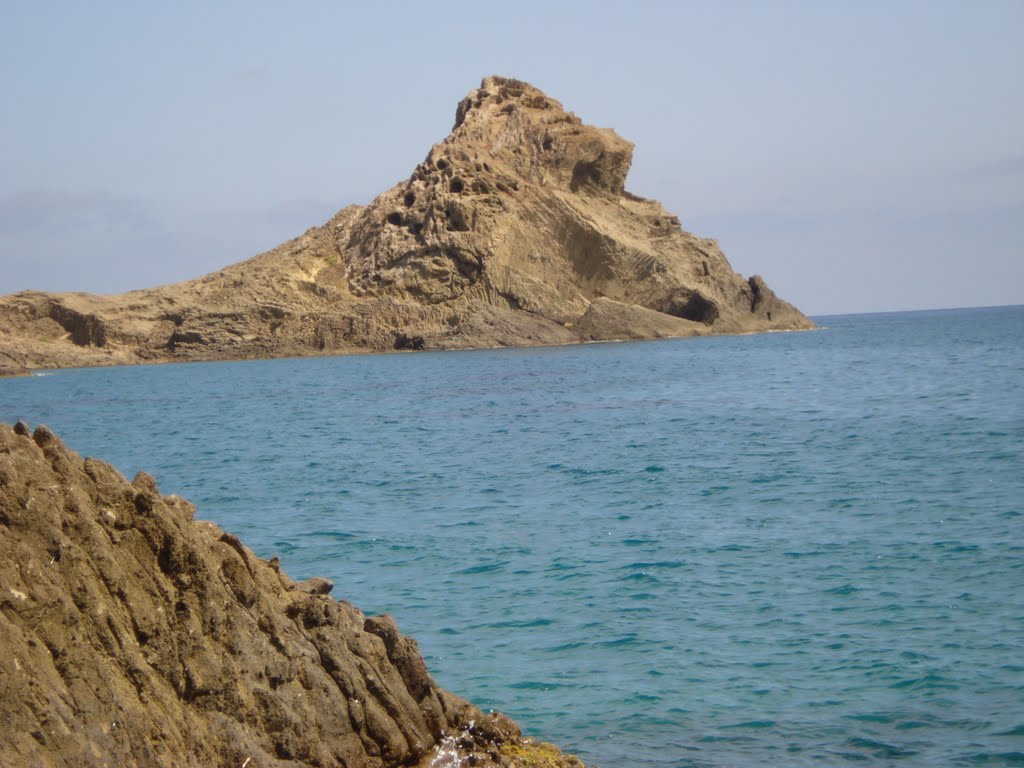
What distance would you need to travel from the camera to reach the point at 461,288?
76.4 metres

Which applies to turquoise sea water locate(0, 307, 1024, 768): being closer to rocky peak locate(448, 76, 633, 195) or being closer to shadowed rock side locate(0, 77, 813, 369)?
shadowed rock side locate(0, 77, 813, 369)

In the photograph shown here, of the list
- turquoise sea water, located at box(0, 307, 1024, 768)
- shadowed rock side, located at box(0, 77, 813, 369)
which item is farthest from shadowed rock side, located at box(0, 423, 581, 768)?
shadowed rock side, located at box(0, 77, 813, 369)

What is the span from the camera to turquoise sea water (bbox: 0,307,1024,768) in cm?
871

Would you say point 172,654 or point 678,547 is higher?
point 172,654

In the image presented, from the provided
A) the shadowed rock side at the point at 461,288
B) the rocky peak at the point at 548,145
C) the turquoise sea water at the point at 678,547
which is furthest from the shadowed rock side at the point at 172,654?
the rocky peak at the point at 548,145

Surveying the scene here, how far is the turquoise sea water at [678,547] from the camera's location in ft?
28.6

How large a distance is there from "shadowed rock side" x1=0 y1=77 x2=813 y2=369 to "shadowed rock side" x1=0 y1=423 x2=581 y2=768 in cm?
6626

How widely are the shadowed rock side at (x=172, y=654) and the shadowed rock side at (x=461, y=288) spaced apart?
6626 cm

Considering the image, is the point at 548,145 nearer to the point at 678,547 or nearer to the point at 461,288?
Result: the point at 461,288

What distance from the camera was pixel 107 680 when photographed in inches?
232

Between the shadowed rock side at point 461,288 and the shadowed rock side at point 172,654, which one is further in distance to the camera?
the shadowed rock side at point 461,288

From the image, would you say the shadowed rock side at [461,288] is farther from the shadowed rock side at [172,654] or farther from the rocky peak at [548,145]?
the shadowed rock side at [172,654]

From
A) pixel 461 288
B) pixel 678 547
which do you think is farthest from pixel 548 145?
pixel 678 547

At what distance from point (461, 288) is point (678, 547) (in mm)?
62998
